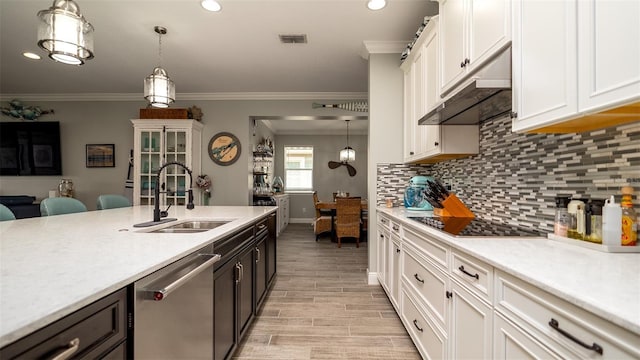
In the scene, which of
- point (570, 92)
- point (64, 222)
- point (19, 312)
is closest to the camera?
point (19, 312)

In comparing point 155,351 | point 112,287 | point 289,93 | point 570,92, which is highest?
point 289,93

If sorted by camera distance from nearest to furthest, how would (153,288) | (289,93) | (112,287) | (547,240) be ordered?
(112,287), (153,288), (547,240), (289,93)

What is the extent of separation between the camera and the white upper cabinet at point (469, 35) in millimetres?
1387

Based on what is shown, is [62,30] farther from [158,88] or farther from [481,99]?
[481,99]

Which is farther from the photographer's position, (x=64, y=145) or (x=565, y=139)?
(x=64, y=145)

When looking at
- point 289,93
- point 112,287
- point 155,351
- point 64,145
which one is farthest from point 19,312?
point 64,145

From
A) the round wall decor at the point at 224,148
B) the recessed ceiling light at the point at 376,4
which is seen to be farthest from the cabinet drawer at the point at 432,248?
the round wall decor at the point at 224,148

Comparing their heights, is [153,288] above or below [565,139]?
below

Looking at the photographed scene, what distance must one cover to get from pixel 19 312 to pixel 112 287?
0.60ft

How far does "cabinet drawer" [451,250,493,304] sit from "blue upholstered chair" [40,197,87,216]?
2.98 m

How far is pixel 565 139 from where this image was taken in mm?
1354

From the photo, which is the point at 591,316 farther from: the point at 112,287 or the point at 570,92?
the point at 112,287

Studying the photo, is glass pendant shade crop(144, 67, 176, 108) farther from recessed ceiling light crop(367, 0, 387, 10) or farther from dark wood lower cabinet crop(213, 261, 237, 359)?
recessed ceiling light crop(367, 0, 387, 10)

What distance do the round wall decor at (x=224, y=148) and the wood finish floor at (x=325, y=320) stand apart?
2.11 m
